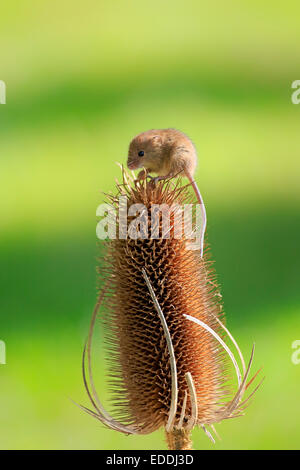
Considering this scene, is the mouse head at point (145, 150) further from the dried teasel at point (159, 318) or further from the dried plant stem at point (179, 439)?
the dried plant stem at point (179, 439)

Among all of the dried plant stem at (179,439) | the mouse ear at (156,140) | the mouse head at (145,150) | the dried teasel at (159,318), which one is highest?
the mouse ear at (156,140)

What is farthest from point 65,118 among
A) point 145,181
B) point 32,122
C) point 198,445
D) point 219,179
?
point 145,181

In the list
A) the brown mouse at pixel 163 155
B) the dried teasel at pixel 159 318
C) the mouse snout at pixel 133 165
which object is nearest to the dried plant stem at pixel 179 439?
the dried teasel at pixel 159 318

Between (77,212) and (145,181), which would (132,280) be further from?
(77,212)

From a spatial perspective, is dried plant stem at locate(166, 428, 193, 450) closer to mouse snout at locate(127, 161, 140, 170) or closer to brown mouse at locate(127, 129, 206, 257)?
brown mouse at locate(127, 129, 206, 257)

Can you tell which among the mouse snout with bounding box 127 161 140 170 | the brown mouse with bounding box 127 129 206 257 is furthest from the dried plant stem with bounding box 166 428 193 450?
the mouse snout with bounding box 127 161 140 170

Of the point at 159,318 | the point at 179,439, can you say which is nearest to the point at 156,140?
the point at 159,318

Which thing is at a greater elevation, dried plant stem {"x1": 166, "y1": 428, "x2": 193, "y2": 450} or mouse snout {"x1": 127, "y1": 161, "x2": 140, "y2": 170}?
mouse snout {"x1": 127, "y1": 161, "x2": 140, "y2": 170}

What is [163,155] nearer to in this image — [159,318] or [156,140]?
[156,140]
